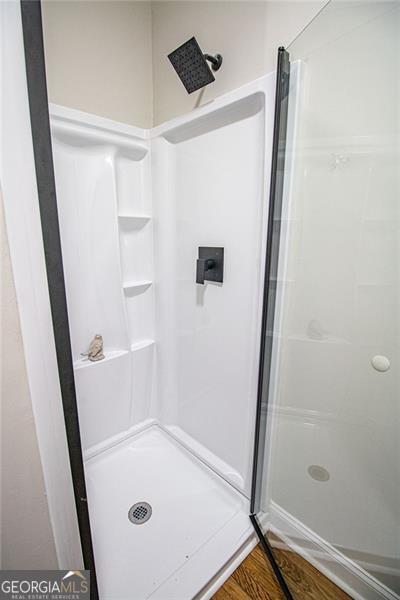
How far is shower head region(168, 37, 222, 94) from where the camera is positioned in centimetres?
102

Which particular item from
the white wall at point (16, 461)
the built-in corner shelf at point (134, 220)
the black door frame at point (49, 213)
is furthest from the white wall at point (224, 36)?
the white wall at point (16, 461)

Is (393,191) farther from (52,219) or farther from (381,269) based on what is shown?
(52,219)

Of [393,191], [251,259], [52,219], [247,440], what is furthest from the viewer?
[247,440]

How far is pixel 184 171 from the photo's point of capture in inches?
53.7

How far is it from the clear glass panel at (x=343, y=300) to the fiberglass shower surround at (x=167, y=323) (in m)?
0.14

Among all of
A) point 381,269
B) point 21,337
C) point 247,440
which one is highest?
point 381,269

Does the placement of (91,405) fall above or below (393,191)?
below

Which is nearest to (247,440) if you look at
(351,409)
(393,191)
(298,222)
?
(351,409)

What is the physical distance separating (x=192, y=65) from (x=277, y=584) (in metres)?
2.11

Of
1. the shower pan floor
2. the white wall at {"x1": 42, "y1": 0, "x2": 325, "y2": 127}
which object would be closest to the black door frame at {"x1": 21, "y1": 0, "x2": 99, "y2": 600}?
the shower pan floor

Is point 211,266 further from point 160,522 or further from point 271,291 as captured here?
point 160,522

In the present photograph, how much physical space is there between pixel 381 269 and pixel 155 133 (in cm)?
127

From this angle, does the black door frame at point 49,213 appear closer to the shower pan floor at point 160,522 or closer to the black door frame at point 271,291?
the shower pan floor at point 160,522

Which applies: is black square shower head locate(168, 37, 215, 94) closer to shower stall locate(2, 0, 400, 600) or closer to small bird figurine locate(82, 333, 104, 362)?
shower stall locate(2, 0, 400, 600)
